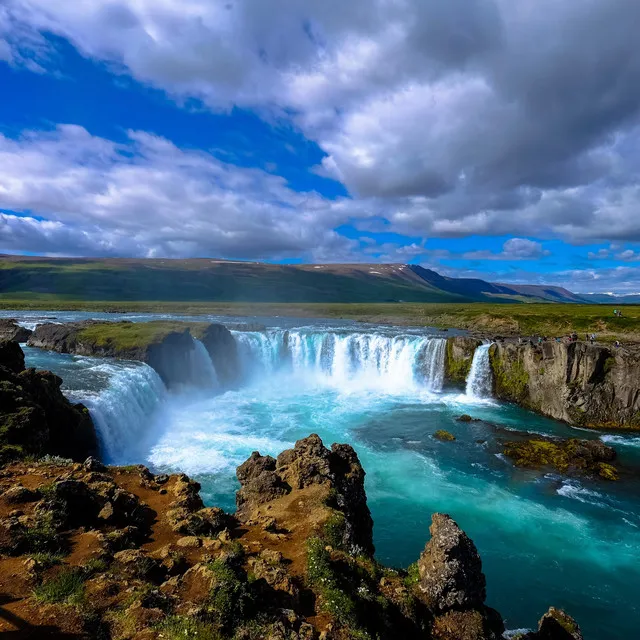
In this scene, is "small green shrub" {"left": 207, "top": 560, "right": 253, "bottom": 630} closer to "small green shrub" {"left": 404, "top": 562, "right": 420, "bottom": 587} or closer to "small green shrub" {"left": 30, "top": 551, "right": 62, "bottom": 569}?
"small green shrub" {"left": 30, "top": 551, "right": 62, "bottom": 569}

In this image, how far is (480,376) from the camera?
54.6m

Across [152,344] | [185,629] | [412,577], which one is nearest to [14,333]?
[152,344]

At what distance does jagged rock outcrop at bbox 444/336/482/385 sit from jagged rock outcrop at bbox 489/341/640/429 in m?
7.55

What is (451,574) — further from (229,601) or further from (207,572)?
(207,572)

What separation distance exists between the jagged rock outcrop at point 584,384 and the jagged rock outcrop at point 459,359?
7.55 meters

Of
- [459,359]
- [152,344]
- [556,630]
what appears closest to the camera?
[556,630]

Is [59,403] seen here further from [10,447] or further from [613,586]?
[613,586]

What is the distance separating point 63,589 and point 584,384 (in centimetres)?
4972

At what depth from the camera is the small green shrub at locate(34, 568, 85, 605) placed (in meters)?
8.55

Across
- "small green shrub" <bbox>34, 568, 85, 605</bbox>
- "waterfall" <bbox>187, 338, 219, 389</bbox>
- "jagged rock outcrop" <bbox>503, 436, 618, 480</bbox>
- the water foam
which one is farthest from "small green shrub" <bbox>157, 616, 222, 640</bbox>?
"waterfall" <bbox>187, 338, 219, 389</bbox>

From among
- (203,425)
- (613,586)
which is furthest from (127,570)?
(203,425)

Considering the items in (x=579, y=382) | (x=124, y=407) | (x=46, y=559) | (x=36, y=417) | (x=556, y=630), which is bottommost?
(x=124, y=407)

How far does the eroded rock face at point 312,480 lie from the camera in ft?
55.4

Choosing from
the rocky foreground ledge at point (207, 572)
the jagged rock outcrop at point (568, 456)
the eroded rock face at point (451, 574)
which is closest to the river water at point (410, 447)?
the jagged rock outcrop at point (568, 456)
